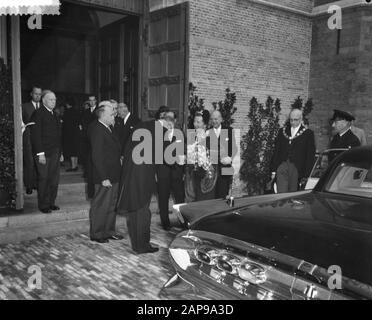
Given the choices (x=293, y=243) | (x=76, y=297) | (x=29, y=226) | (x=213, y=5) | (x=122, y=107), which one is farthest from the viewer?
(x=213, y=5)

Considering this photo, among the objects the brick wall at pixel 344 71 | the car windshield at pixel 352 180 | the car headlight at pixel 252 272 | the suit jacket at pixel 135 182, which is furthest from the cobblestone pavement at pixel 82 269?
the brick wall at pixel 344 71

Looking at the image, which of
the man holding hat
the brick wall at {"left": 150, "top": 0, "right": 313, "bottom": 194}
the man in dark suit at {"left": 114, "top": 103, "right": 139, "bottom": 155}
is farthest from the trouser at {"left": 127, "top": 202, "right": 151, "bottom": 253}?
the brick wall at {"left": 150, "top": 0, "right": 313, "bottom": 194}

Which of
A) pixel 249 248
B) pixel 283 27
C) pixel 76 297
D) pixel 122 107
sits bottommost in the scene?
pixel 76 297

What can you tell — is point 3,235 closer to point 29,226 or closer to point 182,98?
point 29,226

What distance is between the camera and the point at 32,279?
169 inches

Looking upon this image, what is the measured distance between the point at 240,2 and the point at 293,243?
29.5 feet

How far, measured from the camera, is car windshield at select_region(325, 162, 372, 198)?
10.4 ft

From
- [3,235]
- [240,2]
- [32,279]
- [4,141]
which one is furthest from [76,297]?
[240,2]

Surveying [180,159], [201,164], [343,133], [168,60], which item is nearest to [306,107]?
[168,60]

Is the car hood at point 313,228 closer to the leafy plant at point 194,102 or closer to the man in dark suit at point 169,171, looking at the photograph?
the man in dark suit at point 169,171

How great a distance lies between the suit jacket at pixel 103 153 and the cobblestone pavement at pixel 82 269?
0.99 m

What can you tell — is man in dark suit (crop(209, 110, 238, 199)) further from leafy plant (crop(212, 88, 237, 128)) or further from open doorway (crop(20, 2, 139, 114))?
open doorway (crop(20, 2, 139, 114))

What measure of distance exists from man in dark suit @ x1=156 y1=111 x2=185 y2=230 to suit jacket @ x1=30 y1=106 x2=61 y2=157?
1797 millimetres

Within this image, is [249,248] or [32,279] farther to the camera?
[32,279]
